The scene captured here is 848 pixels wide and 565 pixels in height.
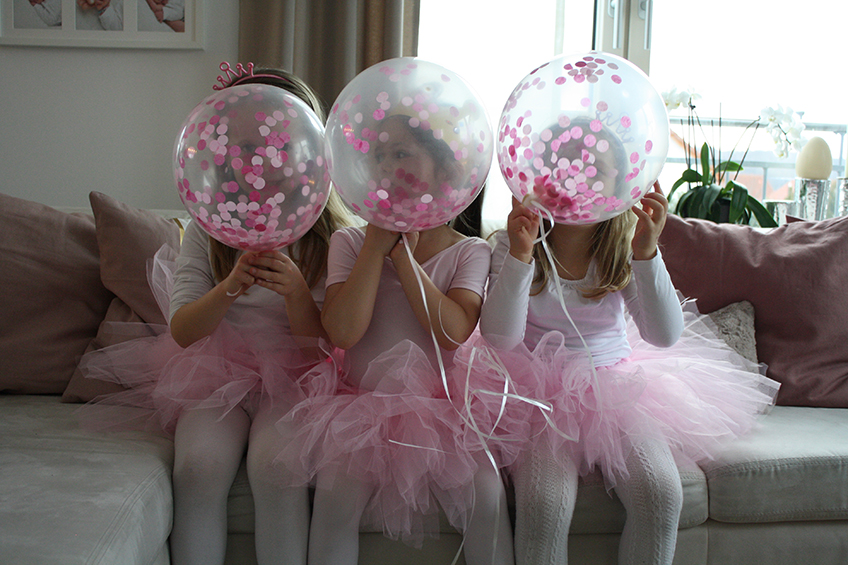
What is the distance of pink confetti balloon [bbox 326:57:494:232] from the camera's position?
3.11 ft

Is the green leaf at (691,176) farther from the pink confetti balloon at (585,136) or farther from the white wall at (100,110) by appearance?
the white wall at (100,110)

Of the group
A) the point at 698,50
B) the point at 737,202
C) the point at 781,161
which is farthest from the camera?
the point at 781,161

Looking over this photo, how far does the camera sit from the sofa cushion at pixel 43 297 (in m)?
1.54

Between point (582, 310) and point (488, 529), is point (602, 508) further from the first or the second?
point (582, 310)

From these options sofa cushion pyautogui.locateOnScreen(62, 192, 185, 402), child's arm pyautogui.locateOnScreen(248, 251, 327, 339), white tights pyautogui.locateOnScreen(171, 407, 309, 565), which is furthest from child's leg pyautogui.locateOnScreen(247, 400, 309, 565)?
sofa cushion pyautogui.locateOnScreen(62, 192, 185, 402)

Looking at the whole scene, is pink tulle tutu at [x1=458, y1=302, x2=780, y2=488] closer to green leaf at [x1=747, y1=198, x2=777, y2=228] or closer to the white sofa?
the white sofa

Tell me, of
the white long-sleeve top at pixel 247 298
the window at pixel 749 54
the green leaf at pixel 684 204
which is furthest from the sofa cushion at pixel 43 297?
the window at pixel 749 54

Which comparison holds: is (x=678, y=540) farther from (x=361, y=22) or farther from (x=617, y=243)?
(x=361, y=22)

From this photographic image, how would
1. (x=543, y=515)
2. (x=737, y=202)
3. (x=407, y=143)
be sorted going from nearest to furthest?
(x=407, y=143) → (x=543, y=515) → (x=737, y=202)

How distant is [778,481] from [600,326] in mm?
468

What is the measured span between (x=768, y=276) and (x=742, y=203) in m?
0.76

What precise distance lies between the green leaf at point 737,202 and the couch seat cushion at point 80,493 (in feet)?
6.87

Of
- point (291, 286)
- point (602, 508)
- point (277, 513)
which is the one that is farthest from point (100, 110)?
point (602, 508)

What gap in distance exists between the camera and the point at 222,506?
1153mm
